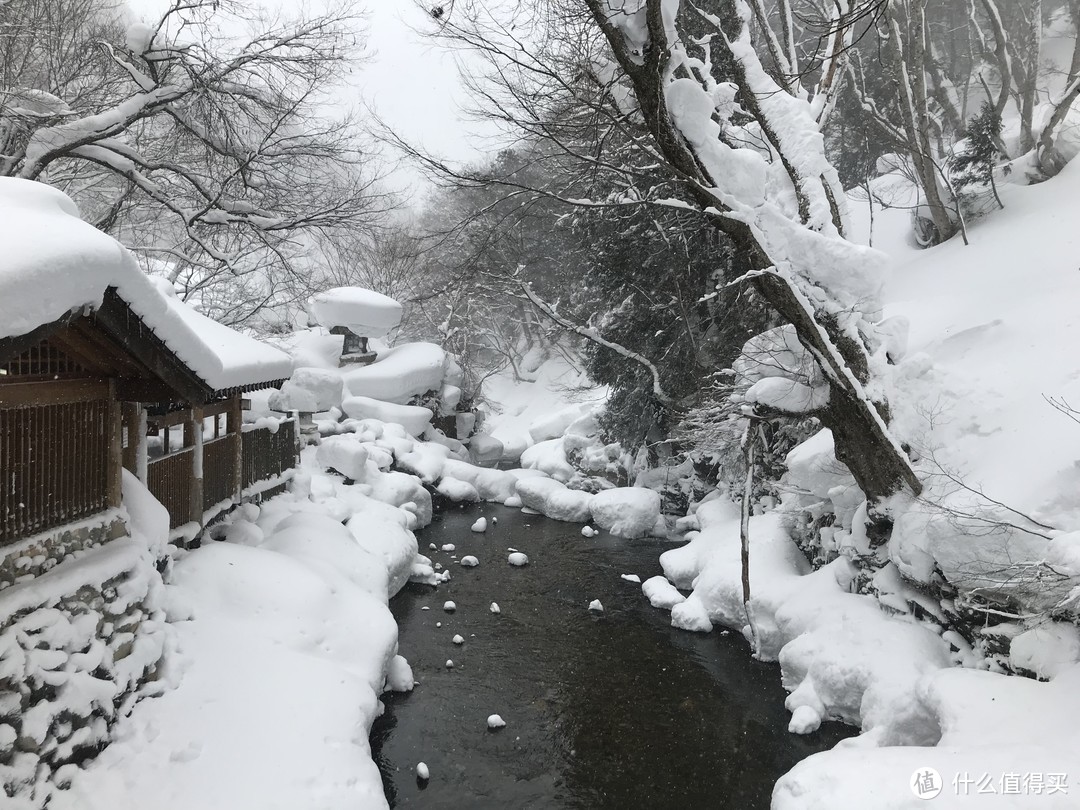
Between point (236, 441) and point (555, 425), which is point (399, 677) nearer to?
point (236, 441)

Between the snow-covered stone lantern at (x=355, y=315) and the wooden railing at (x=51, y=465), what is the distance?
49.9 feet

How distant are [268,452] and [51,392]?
5720mm

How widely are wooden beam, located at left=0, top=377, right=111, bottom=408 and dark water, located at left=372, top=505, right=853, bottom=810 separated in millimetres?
4543

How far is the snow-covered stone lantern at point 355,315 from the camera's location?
20.0 metres

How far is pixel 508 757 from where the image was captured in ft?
21.4

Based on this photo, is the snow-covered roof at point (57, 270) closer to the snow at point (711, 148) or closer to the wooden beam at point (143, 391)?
the wooden beam at point (143, 391)

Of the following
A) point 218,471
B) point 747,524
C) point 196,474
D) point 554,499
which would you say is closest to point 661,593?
point 747,524

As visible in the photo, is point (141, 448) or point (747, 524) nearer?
point (141, 448)

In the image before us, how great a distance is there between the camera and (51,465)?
469cm

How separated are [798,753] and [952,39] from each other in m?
23.0

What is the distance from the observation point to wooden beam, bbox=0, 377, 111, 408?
422 centimetres

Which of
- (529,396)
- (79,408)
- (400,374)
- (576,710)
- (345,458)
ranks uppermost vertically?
(79,408)

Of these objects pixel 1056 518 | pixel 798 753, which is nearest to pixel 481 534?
pixel 798 753

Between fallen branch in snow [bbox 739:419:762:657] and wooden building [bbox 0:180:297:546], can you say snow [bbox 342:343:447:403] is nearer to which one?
wooden building [bbox 0:180:297:546]
